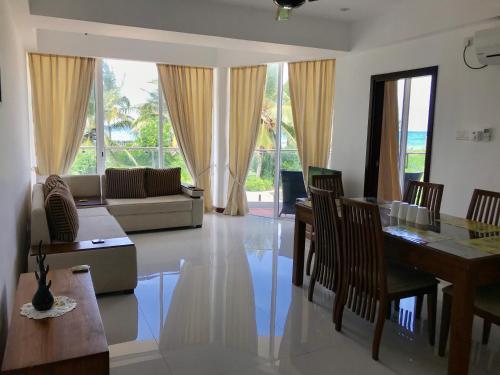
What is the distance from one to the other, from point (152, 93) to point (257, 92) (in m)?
1.73

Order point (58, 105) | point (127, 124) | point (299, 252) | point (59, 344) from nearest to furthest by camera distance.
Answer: point (59, 344), point (299, 252), point (58, 105), point (127, 124)

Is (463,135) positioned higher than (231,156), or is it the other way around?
(463,135)

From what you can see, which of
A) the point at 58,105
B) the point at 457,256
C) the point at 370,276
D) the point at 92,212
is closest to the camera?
the point at 457,256

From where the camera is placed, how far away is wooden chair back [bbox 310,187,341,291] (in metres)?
2.84

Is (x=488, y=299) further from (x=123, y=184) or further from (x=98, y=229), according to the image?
(x=123, y=184)

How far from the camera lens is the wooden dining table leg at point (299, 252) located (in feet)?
11.8

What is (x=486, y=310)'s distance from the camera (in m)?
2.24

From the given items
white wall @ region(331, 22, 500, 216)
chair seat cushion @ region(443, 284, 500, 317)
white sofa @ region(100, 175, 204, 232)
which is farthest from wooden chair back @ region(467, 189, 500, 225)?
white sofa @ region(100, 175, 204, 232)

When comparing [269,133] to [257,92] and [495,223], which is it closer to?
[257,92]

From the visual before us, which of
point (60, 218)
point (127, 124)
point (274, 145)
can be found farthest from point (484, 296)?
point (127, 124)

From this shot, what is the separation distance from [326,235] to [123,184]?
11.8 ft

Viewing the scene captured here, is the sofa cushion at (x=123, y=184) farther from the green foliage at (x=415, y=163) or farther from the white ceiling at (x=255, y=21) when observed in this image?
the green foliage at (x=415, y=163)

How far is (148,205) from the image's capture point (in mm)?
5340

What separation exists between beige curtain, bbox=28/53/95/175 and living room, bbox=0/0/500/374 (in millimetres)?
21
